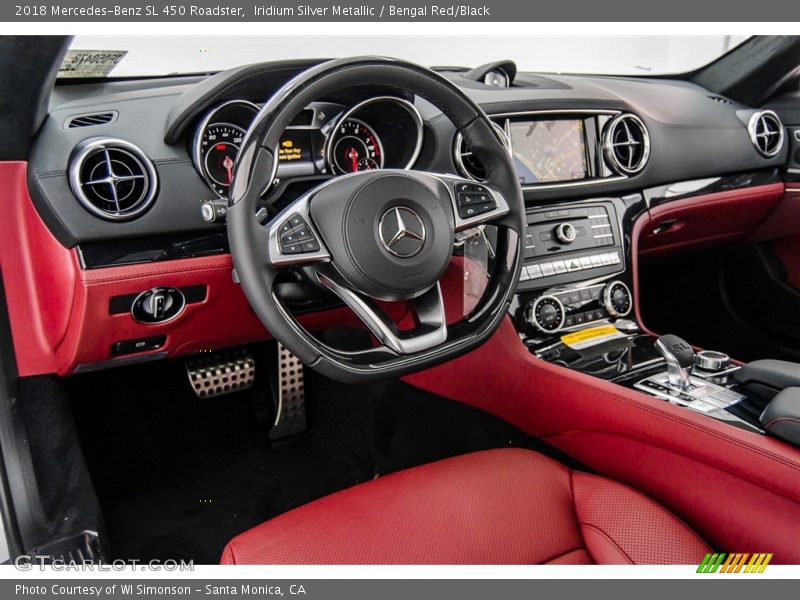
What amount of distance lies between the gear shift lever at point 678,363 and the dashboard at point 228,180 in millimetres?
293

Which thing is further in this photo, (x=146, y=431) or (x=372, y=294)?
(x=146, y=431)

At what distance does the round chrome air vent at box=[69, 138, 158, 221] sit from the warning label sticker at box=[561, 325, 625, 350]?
3.31 ft

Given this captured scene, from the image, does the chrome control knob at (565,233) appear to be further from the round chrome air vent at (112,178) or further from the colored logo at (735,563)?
the round chrome air vent at (112,178)

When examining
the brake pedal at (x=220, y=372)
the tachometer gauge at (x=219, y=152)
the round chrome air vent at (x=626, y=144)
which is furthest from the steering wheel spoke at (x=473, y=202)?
the brake pedal at (x=220, y=372)

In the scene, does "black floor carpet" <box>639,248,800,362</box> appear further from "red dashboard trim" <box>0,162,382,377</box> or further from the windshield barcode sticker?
the windshield barcode sticker

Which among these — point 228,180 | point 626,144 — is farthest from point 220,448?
point 626,144

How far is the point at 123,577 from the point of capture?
40.6 inches

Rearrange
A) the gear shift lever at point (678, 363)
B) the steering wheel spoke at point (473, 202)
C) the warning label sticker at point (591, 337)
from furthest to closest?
1. the warning label sticker at point (591, 337)
2. the gear shift lever at point (678, 363)
3. the steering wheel spoke at point (473, 202)

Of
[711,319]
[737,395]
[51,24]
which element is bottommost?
[711,319]

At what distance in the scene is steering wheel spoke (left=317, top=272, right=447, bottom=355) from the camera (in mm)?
1080

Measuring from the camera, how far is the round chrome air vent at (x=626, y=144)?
1788 mm
